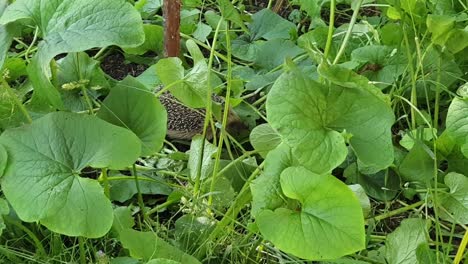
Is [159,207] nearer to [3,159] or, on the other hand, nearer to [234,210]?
[234,210]

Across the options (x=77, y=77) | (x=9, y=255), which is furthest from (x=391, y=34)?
(x=9, y=255)

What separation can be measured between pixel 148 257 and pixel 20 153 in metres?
0.22

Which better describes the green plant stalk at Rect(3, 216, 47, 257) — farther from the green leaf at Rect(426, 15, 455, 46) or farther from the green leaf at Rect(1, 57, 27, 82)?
the green leaf at Rect(426, 15, 455, 46)

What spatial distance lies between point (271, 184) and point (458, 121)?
1.09 ft

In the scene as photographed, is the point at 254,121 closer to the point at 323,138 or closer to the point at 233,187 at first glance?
the point at 233,187

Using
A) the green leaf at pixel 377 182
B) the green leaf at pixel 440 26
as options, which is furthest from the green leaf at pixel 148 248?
the green leaf at pixel 440 26

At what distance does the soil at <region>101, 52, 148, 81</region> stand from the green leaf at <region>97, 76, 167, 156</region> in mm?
476

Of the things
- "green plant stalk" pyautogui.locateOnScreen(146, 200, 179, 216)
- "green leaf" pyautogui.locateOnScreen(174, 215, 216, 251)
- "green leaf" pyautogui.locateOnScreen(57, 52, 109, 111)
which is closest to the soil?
"green leaf" pyautogui.locateOnScreen(57, 52, 109, 111)

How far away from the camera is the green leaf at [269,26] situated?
166 centimetres

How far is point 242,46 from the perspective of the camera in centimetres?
163

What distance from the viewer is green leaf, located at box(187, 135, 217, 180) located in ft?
3.93

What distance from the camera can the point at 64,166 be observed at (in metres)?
0.98

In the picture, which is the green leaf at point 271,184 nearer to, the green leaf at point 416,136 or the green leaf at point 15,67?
the green leaf at point 416,136

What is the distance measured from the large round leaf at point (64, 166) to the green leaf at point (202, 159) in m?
0.22
